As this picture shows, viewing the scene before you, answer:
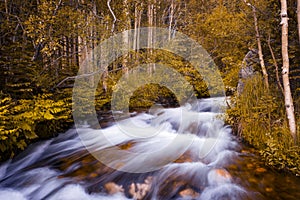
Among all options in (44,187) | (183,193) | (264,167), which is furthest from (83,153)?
(264,167)

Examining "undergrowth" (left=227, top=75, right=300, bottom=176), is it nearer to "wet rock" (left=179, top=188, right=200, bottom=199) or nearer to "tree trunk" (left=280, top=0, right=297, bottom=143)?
"tree trunk" (left=280, top=0, right=297, bottom=143)

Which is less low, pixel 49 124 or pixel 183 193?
pixel 49 124

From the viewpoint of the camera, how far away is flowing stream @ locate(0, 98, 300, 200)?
11.1 feet

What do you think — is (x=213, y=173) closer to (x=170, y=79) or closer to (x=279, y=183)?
(x=279, y=183)

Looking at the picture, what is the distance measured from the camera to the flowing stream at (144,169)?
3393 millimetres

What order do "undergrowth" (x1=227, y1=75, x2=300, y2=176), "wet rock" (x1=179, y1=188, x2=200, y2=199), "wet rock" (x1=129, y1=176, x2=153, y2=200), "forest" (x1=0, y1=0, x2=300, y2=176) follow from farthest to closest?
"forest" (x1=0, y1=0, x2=300, y2=176) < "undergrowth" (x1=227, y1=75, x2=300, y2=176) < "wet rock" (x1=129, y1=176, x2=153, y2=200) < "wet rock" (x1=179, y1=188, x2=200, y2=199)

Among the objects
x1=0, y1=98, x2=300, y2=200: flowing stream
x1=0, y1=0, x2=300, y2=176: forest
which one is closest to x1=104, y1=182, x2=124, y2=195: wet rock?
x1=0, y1=98, x2=300, y2=200: flowing stream

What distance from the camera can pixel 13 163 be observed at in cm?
439

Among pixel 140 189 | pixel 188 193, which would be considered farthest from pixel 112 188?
pixel 188 193

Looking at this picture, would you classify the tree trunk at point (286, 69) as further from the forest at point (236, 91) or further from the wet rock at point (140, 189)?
the wet rock at point (140, 189)

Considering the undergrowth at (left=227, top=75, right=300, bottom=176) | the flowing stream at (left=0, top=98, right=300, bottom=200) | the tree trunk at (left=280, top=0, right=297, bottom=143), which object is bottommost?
the flowing stream at (left=0, top=98, right=300, bottom=200)

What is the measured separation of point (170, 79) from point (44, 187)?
25.7 feet

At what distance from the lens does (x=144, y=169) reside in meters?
4.09

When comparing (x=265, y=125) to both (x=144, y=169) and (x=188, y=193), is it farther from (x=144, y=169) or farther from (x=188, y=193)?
(x=144, y=169)
